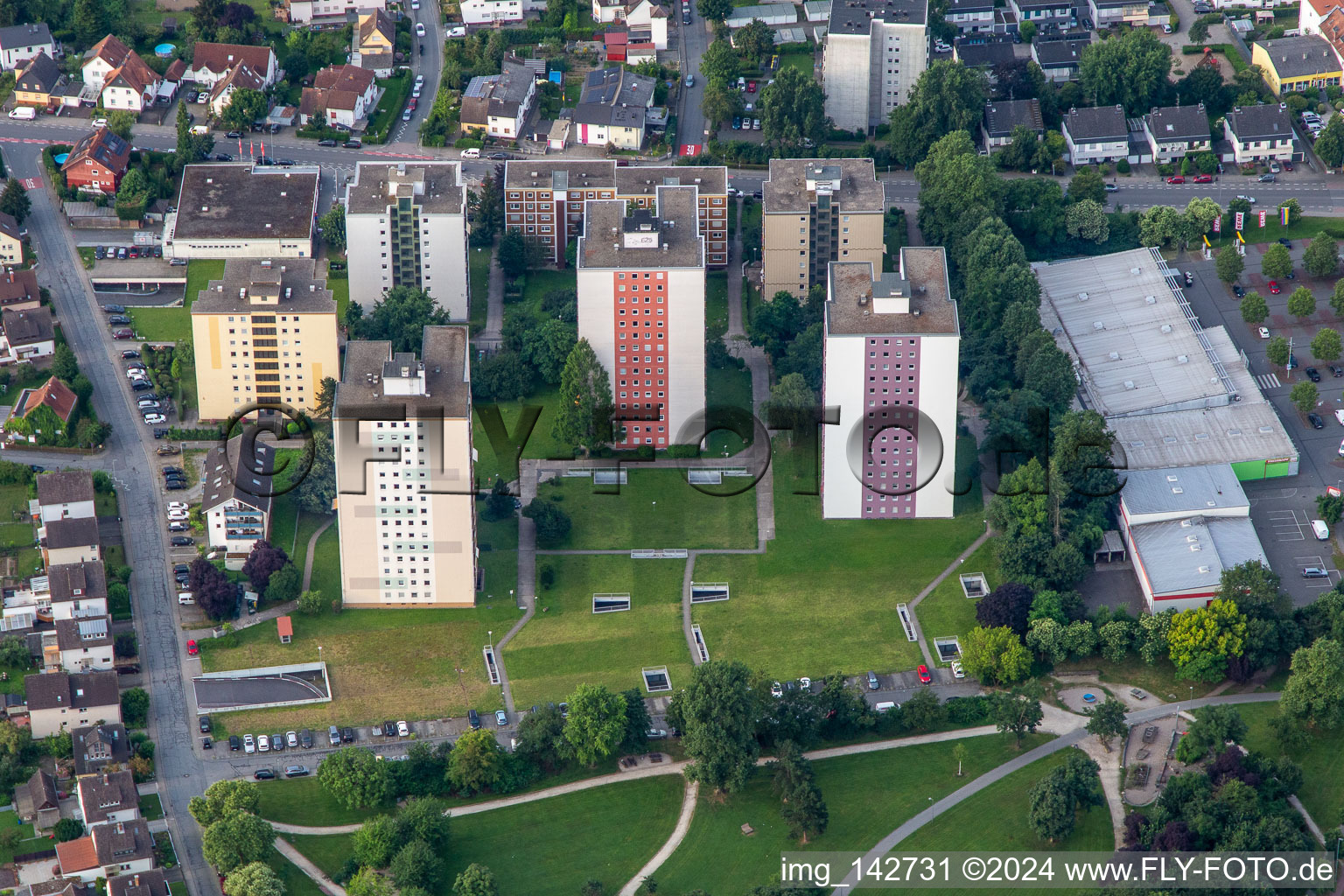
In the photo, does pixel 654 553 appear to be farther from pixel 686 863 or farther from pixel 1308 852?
pixel 1308 852

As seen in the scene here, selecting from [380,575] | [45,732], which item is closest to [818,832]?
[380,575]

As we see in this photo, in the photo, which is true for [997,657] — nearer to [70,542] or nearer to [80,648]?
[80,648]

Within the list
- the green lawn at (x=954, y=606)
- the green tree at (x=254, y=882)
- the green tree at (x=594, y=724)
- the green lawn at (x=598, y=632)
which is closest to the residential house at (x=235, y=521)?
the green lawn at (x=598, y=632)

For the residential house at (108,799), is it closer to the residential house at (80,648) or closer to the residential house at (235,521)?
the residential house at (80,648)

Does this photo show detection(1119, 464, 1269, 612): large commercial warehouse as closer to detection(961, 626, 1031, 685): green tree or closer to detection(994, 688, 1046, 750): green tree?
detection(961, 626, 1031, 685): green tree

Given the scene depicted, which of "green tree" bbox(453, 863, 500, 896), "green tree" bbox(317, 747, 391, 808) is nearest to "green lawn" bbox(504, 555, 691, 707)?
"green tree" bbox(317, 747, 391, 808)

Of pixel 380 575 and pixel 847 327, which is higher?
pixel 847 327

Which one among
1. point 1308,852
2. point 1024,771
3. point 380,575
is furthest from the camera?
point 380,575
